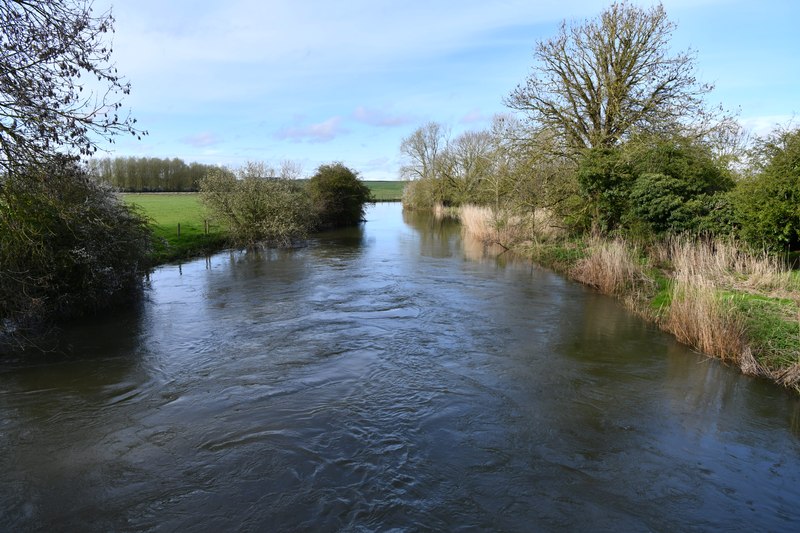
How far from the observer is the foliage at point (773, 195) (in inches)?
456

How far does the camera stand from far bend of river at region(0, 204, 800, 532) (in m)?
5.12

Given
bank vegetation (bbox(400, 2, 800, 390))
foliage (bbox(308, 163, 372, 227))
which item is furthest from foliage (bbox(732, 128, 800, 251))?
foliage (bbox(308, 163, 372, 227))

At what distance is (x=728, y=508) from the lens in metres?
5.22

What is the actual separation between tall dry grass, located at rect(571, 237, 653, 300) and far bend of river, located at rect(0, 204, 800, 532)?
2.16 metres

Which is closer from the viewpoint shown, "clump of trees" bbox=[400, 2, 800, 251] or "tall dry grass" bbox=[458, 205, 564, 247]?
"clump of trees" bbox=[400, 2, 800, 251]

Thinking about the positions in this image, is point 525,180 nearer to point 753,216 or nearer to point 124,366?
point 753,216

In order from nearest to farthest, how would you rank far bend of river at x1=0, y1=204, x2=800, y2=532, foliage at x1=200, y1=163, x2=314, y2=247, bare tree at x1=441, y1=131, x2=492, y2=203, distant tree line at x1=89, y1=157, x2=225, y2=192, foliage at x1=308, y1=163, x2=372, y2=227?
far bend of river at x1=0, y1=204, x2=800, y2=532
foliage at x1=200, y1=163, x2=314, y2=247
foliage at x1=308, y1=163, x2=372, y2=227
bare tree at x1=441, y1=131, x2=492, y2=203
distant tree line at x1=89, y1=157, x2=225, y2=192

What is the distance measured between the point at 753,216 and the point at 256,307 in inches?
512

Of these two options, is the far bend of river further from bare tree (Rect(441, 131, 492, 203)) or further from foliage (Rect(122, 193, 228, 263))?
bare tree (Rect(441, 131, 492, 203))

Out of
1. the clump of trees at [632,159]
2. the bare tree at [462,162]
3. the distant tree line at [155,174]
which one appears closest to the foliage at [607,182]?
the clump of trees at [632,159]

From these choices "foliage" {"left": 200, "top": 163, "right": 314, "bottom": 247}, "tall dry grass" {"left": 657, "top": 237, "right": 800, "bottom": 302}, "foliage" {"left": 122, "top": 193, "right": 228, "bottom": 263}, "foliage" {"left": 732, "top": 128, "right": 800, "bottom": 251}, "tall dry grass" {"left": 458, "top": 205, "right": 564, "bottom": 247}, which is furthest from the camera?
"foliage" {"left": 200, "top": 163, "right": 314, "bottom": 247}

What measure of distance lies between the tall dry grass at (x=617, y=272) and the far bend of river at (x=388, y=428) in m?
2.16

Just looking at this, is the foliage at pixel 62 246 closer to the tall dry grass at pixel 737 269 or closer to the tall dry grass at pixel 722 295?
the tall dry grass at pixel 722 295

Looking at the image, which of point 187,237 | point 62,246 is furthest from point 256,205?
point 62,246
